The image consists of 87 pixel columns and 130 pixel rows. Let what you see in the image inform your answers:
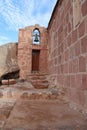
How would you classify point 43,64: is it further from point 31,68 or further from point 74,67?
point 74,67

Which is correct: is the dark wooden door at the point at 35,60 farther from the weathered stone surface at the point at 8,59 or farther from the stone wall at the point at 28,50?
the weathered stone surface at the point at 8,59

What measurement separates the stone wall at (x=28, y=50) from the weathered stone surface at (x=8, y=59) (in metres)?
0.41

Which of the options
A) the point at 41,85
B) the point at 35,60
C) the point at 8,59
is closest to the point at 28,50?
the point at 35,60

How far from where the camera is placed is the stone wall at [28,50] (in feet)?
27.0

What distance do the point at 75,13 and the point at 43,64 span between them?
5.75 metres

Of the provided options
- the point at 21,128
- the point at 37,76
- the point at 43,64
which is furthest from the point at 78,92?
the point at 43,64

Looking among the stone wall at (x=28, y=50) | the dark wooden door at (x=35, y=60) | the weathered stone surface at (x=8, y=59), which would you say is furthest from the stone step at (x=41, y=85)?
the dark wooden door at (x=35, y=60)

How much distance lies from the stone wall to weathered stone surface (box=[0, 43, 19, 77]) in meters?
0.41

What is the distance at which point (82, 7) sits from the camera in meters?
2.25

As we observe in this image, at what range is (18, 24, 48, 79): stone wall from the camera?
8.23m

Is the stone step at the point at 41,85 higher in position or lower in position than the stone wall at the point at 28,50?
lower

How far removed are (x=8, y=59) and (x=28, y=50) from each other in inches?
48.3

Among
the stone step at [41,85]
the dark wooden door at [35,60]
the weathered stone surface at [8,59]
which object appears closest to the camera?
the stone step at [41,85]

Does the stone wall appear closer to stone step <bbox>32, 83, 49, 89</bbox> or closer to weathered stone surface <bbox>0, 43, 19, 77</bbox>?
weathered stone surface <bbox>0, 43, 19, 77</bbox>
